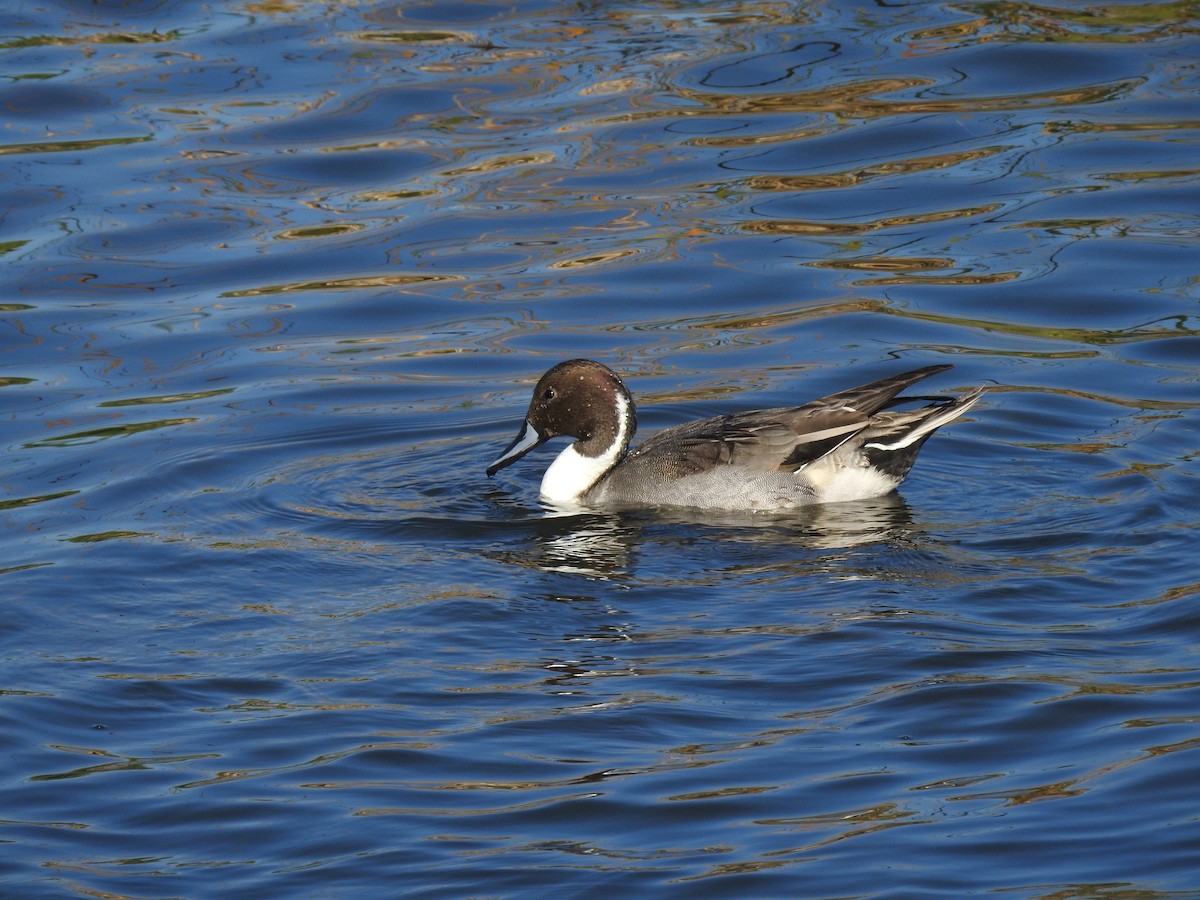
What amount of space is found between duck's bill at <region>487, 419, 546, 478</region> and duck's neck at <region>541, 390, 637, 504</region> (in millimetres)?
158

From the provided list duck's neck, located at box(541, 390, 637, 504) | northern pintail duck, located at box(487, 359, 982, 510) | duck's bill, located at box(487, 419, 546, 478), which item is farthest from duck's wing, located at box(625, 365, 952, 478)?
duck's bill, located at box(487, 419, 546, 478)

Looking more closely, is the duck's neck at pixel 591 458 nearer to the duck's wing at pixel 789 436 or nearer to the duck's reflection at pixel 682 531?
the duck's reflection at pixel 682 531

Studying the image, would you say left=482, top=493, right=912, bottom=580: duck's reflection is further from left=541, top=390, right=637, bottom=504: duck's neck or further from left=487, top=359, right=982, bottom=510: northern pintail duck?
left=541, top=390, right=637, bottom=504: duck's neck

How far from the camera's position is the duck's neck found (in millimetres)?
9273

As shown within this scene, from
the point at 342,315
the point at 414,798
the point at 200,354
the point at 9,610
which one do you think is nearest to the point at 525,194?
the point at 342,315

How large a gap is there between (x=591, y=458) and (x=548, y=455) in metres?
0.94

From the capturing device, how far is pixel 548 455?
10281mm

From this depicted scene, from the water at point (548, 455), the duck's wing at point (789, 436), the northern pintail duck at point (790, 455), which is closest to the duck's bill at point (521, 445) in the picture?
the water at point (548, 455)

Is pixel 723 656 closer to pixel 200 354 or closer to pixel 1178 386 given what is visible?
pixel 1178 386

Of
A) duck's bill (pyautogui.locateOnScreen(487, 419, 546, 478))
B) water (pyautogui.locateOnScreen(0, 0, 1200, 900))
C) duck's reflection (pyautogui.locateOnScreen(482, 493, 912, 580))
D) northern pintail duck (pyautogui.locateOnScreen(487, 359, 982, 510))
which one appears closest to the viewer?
water (pyautogui.locateOnScreen(0, 0, 1200, 900))

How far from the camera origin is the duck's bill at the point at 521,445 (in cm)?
941

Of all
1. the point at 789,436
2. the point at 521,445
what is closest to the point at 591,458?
the point at 521,445

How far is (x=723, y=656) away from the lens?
6766 mm

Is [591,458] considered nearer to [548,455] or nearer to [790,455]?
[548,455]
